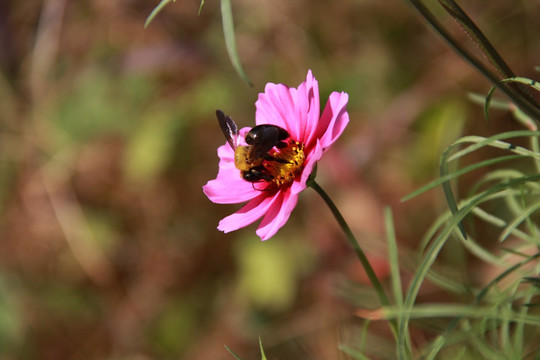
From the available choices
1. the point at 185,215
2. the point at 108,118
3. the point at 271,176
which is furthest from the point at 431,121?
the point at 271,176

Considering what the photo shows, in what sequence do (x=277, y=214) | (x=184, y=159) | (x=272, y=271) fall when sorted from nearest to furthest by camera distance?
1. (x=277, y=214)
2. (x=272, y=271)
3. (x=184, y=159)

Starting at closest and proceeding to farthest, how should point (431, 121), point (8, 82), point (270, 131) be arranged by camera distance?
point (270, 131)
point (431, 121)
point (8, 82)

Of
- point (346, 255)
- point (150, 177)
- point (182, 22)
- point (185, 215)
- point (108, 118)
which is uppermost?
point (182, 22)

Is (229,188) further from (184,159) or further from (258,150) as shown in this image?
(184,159)

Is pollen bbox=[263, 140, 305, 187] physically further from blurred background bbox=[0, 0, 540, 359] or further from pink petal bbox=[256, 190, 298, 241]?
blurred background bbox=[0, 0, 540, 359]

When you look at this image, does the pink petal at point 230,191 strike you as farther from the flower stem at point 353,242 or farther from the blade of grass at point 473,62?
the blade of grass at point 473,62

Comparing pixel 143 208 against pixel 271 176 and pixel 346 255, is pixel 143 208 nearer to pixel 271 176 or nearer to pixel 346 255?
pixel 346 255

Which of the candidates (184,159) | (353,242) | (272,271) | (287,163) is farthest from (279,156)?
(184,159)
